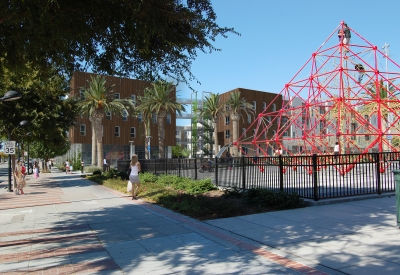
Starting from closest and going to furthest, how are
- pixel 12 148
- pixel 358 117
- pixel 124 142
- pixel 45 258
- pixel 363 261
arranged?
pixel 363 261 → pixel 45 258 → pixel 12 148 → pixel 358 117 → pixel 124 142

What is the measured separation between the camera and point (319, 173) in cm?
1141

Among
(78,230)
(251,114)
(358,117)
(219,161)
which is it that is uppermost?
(251,114)

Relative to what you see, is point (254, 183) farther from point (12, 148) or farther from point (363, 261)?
point (12, 148)

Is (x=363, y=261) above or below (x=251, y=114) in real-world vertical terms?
below

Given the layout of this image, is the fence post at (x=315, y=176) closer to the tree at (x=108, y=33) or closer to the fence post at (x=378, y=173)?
the fence post at (x=378, y=173)

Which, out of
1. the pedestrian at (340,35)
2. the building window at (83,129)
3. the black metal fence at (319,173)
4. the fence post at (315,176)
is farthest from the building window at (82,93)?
the fence post at (315,176)

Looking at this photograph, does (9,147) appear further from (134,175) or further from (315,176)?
(315,176)

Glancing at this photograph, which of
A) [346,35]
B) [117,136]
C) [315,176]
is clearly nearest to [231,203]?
[315,176]

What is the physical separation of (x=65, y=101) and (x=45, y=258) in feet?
68.9

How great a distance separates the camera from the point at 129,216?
1047 centimetres

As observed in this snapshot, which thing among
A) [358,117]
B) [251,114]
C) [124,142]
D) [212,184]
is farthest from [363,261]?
[251,114]

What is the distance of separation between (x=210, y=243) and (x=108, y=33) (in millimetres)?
5089

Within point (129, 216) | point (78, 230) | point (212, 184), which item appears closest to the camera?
point (78, 230)

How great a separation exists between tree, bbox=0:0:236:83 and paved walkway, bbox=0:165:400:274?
369cm
